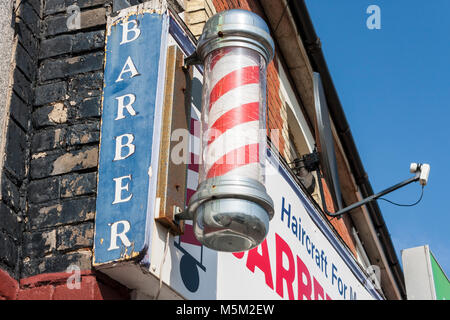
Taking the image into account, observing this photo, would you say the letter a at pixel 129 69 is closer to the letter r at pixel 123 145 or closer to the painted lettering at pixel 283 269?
the letter r at pixel 123 145

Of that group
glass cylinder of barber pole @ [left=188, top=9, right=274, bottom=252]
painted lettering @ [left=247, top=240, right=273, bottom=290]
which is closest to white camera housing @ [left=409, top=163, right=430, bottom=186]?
painted lettering @ [left=247, top=240, right=273, bottom=290]

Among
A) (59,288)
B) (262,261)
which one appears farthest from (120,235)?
Result: (262,261)

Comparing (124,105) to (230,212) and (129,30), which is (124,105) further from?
(230,212)

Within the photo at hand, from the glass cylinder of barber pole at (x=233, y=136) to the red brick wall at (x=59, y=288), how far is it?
0.48m

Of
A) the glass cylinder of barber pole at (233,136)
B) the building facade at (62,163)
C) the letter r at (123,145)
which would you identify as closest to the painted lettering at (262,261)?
the building facade at (62,163)

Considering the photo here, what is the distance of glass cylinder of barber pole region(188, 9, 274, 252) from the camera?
127 inches

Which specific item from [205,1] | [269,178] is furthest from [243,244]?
[205,1]

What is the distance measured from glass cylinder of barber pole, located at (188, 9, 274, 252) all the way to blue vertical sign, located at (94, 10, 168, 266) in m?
0.24

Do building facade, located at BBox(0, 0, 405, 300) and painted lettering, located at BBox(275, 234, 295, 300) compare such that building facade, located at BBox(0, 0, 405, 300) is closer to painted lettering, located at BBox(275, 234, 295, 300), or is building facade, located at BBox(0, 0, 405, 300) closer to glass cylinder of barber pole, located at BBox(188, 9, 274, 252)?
painted lettering, located at BBox(275, 234, 295, 300)

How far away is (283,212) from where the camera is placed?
5.34m

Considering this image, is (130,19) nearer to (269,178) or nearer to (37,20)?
(37,20)

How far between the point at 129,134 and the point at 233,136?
562 mm

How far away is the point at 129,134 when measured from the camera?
143 inches
